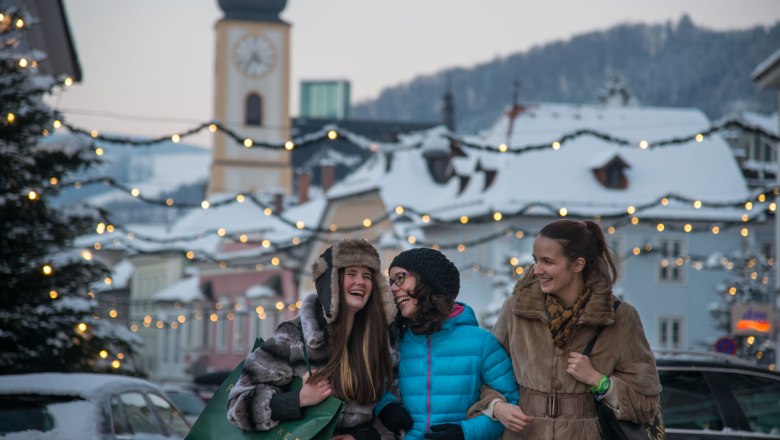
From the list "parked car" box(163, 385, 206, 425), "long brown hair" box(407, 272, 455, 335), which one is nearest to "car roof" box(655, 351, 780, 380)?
"long brown hair" box(407, 272, 455, 335)

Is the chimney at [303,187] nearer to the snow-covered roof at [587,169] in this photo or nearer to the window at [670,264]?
the snow-covered roof at [587,169]

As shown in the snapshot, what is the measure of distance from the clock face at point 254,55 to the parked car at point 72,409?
83573mm

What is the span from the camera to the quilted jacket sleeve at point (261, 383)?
22.3 feet

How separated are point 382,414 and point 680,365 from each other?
15.2 feet

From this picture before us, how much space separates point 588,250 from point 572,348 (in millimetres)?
474

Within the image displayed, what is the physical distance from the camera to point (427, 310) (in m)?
7.13

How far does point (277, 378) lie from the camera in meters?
6.87

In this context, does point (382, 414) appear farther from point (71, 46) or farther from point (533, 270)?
point (71, 46)

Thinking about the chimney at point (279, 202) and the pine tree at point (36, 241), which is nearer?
the pine tree at point (36, 241)

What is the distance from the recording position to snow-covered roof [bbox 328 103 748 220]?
56.4m

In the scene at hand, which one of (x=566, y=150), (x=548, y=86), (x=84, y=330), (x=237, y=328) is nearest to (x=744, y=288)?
(x=566, y=150)

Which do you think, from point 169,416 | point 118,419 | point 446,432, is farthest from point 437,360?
point 169,416

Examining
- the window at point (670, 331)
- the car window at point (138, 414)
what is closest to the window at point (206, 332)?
the window at point (670, 331)

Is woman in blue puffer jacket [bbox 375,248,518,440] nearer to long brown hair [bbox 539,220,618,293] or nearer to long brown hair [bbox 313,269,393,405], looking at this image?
long brown hair [bbox 313,269,393,405]
